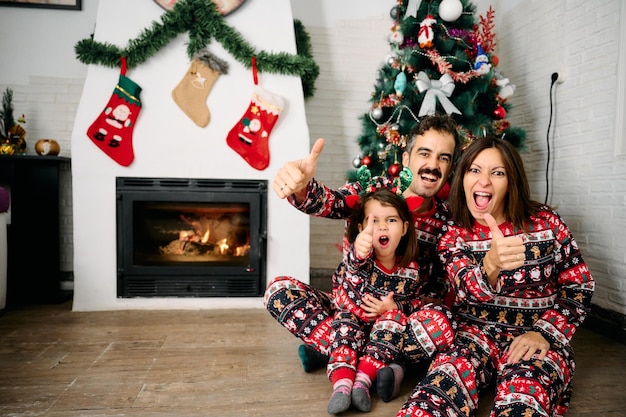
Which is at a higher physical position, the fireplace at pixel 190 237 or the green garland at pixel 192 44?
the green garland at pixel 192 44

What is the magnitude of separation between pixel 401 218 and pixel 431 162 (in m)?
0.30

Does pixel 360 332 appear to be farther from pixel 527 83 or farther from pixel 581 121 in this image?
pixel 527 83

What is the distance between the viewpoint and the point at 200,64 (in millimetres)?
2520

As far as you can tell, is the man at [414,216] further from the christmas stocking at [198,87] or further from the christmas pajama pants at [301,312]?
the christmas stocking at [198,87]

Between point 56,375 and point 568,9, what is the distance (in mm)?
3120

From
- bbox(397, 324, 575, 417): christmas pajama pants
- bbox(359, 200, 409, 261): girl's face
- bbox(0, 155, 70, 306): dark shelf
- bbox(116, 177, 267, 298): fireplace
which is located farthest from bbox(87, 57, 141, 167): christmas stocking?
bbox(397, 324, 575, 417): christmas pajama pants

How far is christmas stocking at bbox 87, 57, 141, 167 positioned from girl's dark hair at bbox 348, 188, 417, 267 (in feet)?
4.94

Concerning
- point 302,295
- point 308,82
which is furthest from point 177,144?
point 302,295

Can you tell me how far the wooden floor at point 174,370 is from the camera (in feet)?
4.62

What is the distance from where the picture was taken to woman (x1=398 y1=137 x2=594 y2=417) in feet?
4.45

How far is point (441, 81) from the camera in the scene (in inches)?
93.9

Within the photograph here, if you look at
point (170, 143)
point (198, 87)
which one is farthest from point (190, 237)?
point (198, 87)

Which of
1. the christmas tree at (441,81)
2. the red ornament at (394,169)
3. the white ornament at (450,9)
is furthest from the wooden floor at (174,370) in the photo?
the white ornament at (450,9)

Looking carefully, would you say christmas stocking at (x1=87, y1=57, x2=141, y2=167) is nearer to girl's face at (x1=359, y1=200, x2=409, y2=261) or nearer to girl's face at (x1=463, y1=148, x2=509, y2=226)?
girl's face at (x1=359, y1=200, x2=409, y2=261)
